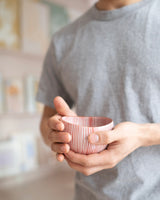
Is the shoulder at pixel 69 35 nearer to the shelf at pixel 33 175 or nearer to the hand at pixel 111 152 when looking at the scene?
the hand at pixel 111 152

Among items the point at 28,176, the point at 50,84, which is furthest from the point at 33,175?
the point at 50,84

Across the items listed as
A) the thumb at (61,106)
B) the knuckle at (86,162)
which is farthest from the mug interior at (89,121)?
the knuckle at (86,162)

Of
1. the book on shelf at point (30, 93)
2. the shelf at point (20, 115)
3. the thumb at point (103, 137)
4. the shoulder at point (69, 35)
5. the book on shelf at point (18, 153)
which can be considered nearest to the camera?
the thumb at point (103, 137)

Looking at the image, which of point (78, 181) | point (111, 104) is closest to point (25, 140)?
point (78, 181)

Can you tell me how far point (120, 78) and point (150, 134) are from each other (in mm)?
191

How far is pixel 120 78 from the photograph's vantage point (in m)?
0.63

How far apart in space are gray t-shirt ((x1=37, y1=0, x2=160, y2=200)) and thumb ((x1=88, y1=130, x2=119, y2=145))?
17 cm

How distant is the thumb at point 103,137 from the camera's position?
0.44 meters

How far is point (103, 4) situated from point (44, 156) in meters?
1.47

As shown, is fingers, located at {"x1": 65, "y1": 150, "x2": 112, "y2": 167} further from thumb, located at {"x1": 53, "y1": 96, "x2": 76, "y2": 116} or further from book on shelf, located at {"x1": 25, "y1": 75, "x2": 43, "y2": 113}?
book on shelf, located at {"x1": 25, "y1": 75, "x2": 43, "y2": 113}

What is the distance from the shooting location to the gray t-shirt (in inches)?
22.7

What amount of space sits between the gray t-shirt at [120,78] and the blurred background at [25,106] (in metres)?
0.91

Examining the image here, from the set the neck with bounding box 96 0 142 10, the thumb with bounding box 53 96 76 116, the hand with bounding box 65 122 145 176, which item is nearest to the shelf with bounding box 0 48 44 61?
the neck with bounding box 96 0 142 10

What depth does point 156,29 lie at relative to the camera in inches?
23.2
